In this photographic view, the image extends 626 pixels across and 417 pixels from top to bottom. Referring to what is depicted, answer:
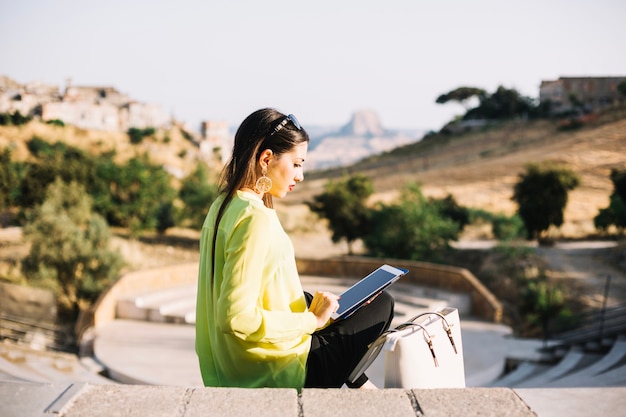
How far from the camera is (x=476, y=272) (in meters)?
20.8

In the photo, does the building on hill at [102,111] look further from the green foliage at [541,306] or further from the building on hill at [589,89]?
the green foliage at [541,306]

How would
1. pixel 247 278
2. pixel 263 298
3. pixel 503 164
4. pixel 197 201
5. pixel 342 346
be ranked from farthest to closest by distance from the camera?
pixel 503 164 < pixel 197 201 < pixel 342 346 < pixel 263 298 < pixel 247 278

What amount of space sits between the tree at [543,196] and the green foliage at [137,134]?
2526 inches

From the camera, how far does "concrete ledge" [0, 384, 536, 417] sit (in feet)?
7.68

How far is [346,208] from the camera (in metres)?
24.5

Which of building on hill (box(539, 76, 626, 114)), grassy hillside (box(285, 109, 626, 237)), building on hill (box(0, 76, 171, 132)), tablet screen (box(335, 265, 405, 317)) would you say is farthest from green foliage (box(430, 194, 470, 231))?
building on hill (box(0, 76, 171, 132))

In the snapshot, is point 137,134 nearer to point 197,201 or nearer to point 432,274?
point 197,201

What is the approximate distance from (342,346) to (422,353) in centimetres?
37

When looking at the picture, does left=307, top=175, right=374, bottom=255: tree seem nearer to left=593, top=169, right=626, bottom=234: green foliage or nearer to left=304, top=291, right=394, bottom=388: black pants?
left=593, top=169, right=626, bottom=234: green foliage

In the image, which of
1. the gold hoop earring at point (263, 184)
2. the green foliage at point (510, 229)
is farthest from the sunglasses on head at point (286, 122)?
the green foliage at point (510, 229)

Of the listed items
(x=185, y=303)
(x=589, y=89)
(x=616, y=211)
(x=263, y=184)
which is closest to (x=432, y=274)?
(x=185, y=303)

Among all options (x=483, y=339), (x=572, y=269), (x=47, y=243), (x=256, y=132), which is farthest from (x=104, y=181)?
(x=256, y=132)

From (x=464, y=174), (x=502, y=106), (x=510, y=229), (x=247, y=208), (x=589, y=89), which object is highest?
(x=502, y=106)

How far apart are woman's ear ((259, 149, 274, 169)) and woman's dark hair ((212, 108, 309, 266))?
0.6 inches
